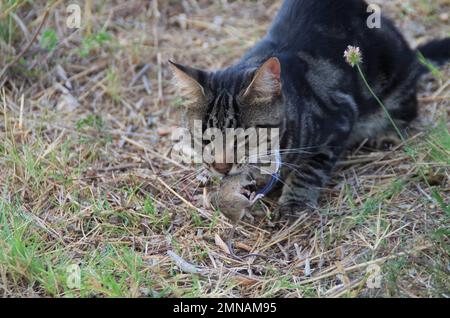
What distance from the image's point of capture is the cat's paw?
10.8 feet

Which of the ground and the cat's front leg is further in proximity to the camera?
the cat's front leg

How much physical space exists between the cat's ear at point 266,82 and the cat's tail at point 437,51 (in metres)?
1.39

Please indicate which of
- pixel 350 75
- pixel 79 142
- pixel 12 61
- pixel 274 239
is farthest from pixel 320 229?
pixel 12 61

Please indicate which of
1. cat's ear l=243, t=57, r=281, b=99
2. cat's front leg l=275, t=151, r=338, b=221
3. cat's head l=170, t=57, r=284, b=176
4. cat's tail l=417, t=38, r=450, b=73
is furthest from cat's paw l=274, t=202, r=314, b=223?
cat's tail l=417, t=38, r=450, b=73

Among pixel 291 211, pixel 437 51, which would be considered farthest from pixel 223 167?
pixel 437 51

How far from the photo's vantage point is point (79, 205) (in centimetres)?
330

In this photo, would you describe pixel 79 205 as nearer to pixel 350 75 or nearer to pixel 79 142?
pixel 79 142

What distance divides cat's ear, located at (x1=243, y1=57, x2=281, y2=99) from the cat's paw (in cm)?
65

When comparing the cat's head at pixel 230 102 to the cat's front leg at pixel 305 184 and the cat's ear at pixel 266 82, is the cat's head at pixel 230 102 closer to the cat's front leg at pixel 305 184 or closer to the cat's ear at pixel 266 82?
the cat's ear at pixel 266 82

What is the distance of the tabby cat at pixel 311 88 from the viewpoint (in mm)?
→ 3045

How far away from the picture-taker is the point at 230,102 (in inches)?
120

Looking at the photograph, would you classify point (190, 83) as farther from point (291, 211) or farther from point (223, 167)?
point (291, 211)

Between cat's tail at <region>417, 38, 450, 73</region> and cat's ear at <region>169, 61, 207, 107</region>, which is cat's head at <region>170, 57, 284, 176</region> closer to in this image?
cat's ear at <region>169, 61, 207, 107</region>

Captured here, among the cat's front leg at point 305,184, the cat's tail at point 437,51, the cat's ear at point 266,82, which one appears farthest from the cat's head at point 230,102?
the cat's tail at point 437,51
